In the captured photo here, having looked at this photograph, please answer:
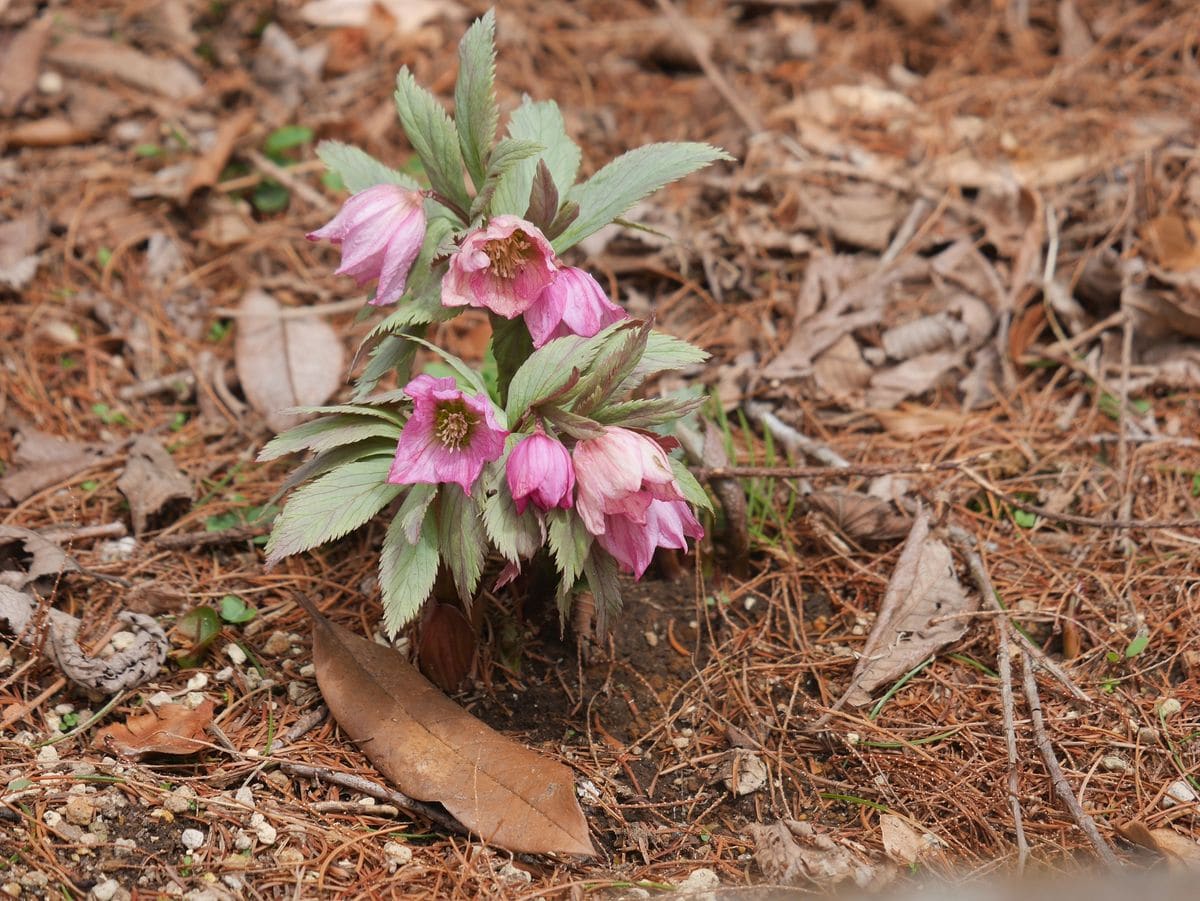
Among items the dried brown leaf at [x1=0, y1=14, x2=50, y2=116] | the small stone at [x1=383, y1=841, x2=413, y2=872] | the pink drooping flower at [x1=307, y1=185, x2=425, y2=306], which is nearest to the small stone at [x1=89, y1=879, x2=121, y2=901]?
the small stone at [x1=383, y1=841, x2=413, y2=872]

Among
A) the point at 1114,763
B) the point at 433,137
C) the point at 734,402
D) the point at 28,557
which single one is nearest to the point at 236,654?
the point at 28,557

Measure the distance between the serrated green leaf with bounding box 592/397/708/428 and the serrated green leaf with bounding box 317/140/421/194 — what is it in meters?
0.62

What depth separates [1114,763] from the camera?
6.67ft

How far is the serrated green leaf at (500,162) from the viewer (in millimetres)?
1817

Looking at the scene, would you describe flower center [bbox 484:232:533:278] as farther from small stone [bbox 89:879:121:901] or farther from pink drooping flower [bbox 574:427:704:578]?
small stone [bbox 89:879:121:901]

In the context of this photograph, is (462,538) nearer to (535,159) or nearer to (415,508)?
(415,508)

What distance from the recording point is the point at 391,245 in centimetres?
192

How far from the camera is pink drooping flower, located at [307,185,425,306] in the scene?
1.92 metres

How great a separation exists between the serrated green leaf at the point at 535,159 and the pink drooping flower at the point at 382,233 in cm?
16

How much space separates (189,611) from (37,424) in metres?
0.82

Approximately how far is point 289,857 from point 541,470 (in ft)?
2.58

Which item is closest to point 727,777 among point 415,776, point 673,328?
point 415,776

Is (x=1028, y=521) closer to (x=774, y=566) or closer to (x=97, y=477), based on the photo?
(x=774, y=566)

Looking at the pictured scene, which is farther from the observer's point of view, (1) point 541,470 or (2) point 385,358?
(2) point 385,358
